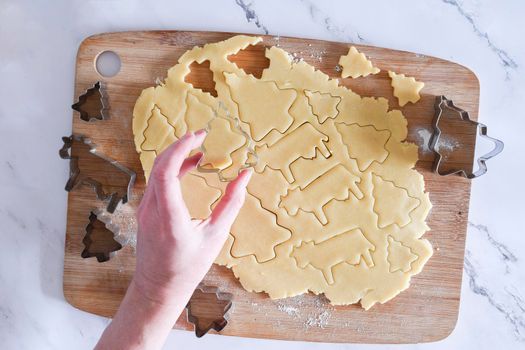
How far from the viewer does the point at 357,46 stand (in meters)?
1.41

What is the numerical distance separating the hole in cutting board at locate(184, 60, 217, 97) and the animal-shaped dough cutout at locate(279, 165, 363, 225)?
0.36 metres

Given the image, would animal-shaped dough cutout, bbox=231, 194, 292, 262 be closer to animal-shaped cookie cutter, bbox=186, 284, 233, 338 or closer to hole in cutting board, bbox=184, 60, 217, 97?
animal-shaped cookie cutter, bbox=186, 284, 233, 338

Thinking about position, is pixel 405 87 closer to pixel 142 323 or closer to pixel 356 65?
pixel 356 65

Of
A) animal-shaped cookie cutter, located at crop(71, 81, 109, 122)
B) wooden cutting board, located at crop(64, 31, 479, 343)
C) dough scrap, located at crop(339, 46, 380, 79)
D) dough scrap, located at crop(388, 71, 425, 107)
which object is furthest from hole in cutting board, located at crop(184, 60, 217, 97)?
dough scrap, located at crop(388, 71, 425, 107)

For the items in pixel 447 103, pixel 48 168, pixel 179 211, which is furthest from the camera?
pixel 48 168

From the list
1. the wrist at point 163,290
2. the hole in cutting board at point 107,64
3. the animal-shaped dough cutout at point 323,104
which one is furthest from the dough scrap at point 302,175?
the wrist at point 163,290

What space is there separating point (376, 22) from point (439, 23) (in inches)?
6.8

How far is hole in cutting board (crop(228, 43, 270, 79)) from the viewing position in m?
1.42

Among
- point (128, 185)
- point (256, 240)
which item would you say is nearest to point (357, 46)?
point (256, 240)

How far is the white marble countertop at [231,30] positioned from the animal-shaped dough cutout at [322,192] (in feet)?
1.19

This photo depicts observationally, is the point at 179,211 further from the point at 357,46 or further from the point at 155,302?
the point at 357,46

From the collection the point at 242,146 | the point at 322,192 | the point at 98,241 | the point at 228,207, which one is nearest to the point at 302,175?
the point at 322,192

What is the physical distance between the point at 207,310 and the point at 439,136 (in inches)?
30.8

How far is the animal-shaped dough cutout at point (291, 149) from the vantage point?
1421 mm
